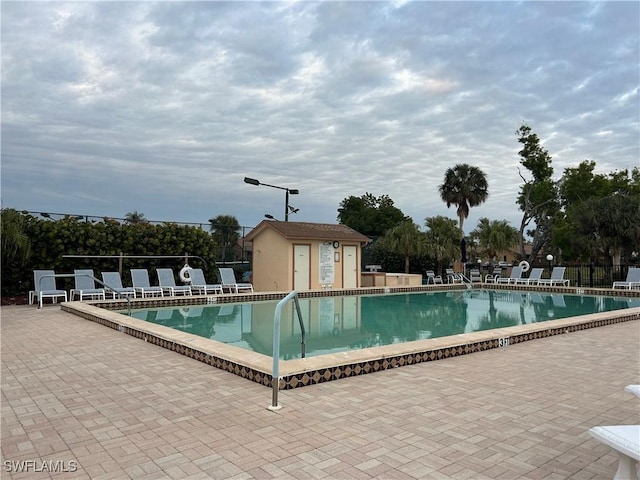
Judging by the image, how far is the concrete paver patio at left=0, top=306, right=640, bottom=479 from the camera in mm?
2816

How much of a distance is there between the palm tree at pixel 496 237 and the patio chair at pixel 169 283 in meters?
26.7

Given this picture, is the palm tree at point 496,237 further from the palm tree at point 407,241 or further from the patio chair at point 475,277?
the palm tree at point 407,241

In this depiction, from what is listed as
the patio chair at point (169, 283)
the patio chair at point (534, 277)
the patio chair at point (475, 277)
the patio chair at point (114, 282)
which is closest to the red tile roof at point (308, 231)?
the patio chair at point (169, 283)

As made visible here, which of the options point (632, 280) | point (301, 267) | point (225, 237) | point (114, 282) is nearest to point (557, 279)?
point (632, 280)

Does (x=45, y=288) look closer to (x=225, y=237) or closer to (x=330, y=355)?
(x=225, y=237)

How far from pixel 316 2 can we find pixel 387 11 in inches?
63.7

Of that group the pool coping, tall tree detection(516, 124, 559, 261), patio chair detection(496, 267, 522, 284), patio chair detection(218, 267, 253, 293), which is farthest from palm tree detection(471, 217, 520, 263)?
the pool coping

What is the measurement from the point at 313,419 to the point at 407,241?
19.0 m

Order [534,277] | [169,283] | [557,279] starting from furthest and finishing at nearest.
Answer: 1. [534,277]
2. [557,279]
3. [169,283]

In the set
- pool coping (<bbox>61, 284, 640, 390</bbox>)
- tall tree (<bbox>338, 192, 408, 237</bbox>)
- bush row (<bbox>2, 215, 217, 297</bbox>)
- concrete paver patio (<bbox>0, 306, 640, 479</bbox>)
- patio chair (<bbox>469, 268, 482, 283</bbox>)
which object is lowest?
concrete paver patio (<bbox>0, 306, 640, 479</bbox>)

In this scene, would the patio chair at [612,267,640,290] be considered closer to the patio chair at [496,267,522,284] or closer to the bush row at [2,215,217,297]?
the patio chair at [496,267,522,284]

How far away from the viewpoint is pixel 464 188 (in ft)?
110

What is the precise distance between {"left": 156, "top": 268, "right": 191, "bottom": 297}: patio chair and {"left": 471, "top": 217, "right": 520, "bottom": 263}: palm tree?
87.5 feet

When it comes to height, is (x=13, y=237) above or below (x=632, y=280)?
above
